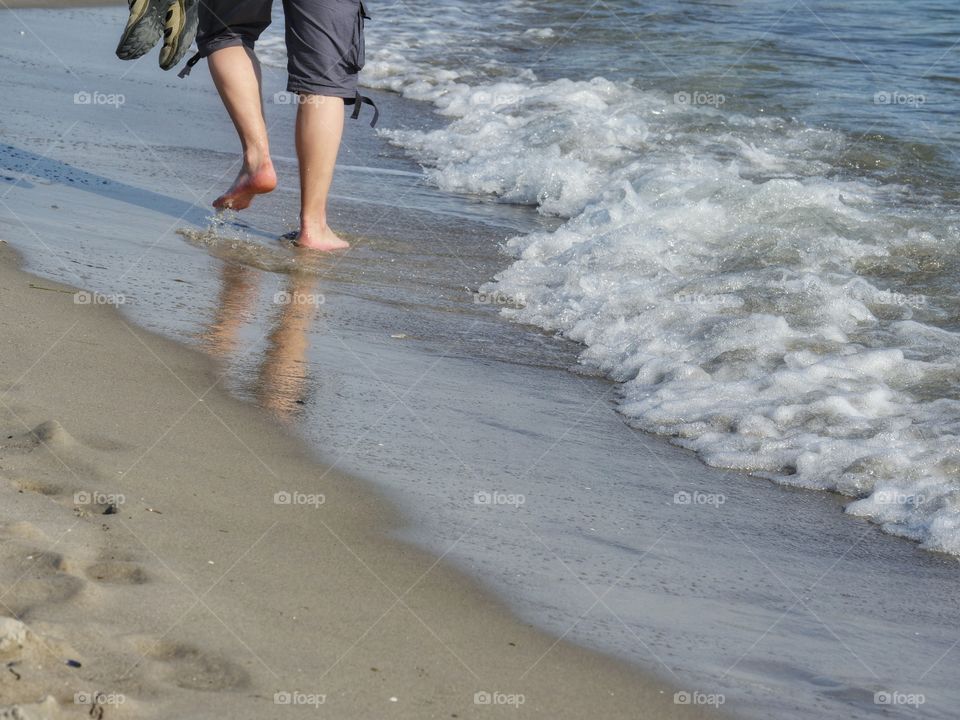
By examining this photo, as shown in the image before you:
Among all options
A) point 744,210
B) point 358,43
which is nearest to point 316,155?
point 358,43

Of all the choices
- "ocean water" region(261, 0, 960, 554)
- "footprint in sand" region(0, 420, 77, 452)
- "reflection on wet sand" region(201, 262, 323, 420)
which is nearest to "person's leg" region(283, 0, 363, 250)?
"reflection on wet sand" region(201, 262, 323, 420)

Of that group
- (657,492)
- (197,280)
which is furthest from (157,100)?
(657,492)

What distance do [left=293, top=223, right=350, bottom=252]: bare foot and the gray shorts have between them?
52cm

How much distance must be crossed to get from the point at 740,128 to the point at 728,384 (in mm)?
4370

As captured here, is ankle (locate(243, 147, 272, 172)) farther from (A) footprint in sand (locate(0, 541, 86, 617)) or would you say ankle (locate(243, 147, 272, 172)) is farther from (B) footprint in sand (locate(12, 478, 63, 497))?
(A) footprint in sand (locate(0, 541, 86, 617))

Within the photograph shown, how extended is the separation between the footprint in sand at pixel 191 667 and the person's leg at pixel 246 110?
3.00 meters

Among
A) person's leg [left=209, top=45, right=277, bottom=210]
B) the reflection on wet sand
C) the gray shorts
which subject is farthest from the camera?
person's leg [left=209, top=45, right=277, bottom=210]

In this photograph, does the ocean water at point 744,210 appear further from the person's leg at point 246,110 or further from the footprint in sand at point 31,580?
the footprint in sand at point 31,580

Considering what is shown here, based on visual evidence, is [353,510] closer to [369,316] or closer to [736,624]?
[736,624]

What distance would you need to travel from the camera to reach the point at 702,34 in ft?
34.4

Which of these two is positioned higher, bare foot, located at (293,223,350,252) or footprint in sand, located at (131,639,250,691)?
footprint in sand, located at (131,639,250,691)

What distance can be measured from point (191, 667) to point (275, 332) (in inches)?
77.5

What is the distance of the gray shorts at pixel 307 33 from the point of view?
178 inches

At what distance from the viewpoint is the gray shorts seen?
14.9 ft
